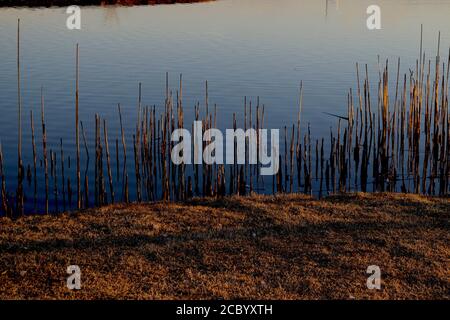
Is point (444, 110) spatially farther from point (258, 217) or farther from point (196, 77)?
point (196, 77)

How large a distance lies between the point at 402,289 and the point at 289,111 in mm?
7568

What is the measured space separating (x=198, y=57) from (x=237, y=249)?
467 inches

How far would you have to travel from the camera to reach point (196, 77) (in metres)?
14.2

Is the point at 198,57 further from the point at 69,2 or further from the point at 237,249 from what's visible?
the point at 69,2

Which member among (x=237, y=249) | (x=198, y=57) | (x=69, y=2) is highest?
(x=69, y=2)

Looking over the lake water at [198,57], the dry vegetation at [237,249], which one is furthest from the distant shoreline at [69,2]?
the dry vegetation at [237,249]

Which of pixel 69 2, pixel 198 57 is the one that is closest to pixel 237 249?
pixel 198 57

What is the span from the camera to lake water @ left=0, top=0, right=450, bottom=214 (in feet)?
38.3

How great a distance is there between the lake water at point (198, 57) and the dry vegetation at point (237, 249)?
10.6 feet

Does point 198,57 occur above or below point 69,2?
below

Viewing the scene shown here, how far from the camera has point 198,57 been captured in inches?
651

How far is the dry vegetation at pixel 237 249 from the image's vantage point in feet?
14.5

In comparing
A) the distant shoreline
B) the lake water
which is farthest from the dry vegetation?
the distant shoreline

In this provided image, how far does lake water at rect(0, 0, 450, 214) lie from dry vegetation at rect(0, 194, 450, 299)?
323 centimetres
